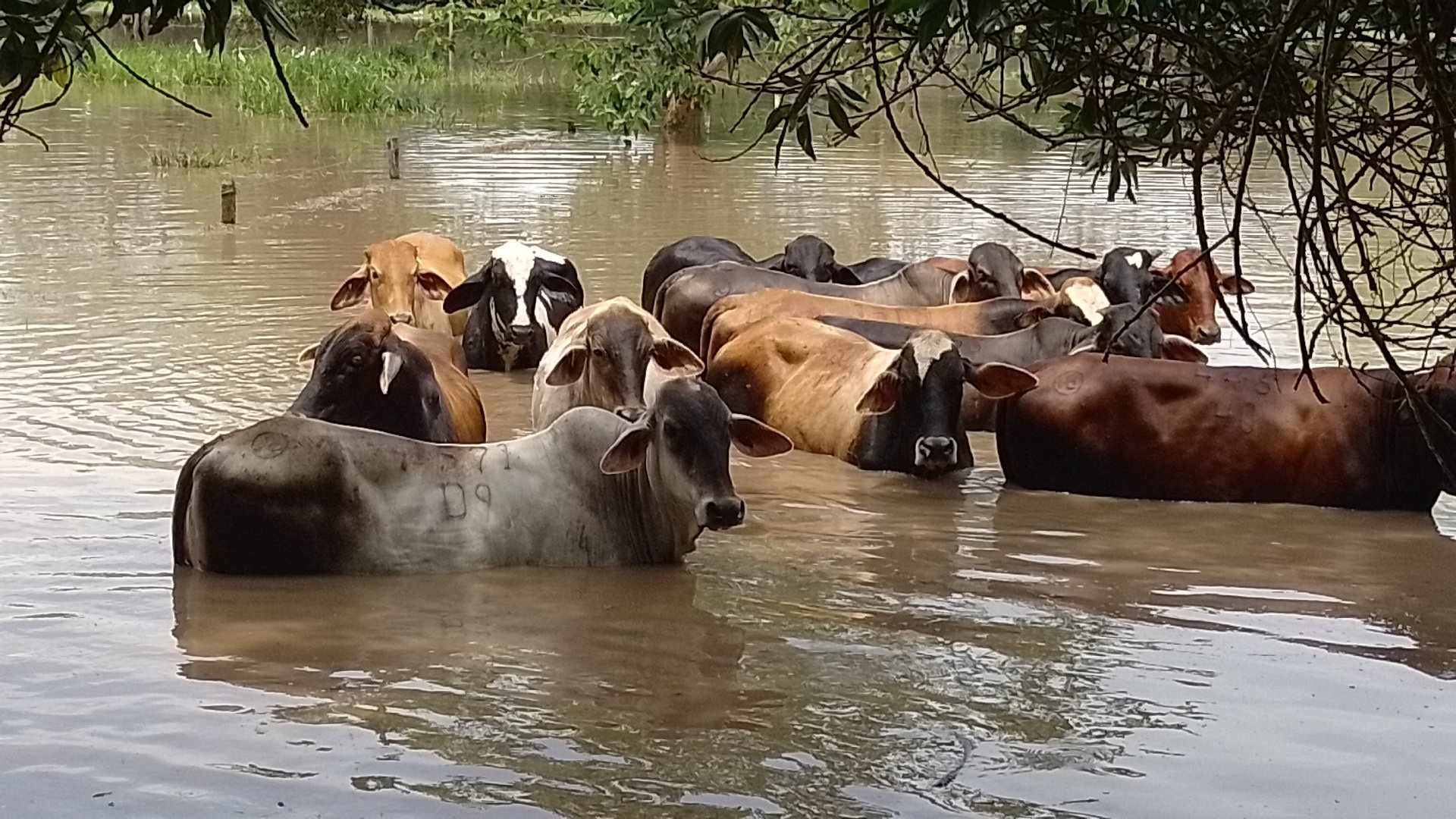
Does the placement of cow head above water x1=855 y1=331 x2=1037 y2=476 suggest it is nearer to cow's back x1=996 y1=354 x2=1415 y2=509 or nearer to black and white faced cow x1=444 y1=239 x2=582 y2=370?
cow's back x1=996 y1=354 x2=1415 y2=509

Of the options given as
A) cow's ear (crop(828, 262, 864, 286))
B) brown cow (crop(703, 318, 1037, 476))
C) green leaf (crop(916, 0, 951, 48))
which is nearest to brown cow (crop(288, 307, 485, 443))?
brown cow (crop(703, 318, 1037, 476))

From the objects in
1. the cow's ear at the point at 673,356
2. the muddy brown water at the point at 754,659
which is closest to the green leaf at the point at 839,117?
the muddy brown water at the point at 754,659

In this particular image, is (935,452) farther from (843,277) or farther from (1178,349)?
(843,277)

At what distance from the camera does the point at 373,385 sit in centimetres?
759

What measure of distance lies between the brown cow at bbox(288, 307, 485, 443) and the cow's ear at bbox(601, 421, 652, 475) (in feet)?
4.27

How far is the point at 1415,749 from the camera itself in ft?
17.0

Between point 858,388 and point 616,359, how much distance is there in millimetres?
1634

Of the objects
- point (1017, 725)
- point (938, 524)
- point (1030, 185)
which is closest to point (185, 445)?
point (938, 524)

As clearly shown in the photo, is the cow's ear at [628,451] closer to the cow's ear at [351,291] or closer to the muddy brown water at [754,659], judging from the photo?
the muddy brown water at [754,659]

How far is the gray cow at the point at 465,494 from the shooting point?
640 cm

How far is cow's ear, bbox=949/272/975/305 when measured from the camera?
11859mm

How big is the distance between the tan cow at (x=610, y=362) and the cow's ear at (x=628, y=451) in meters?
1.34

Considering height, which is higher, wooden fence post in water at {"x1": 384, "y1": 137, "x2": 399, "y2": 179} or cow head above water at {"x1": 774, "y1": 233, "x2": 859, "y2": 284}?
wooden fence post in water at {"x1": 384, "y1": 137, "x2": 399, "y2": 179}

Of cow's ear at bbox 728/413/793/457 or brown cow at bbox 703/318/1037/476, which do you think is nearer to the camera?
cow's ear at bbox 728/413/793/457
